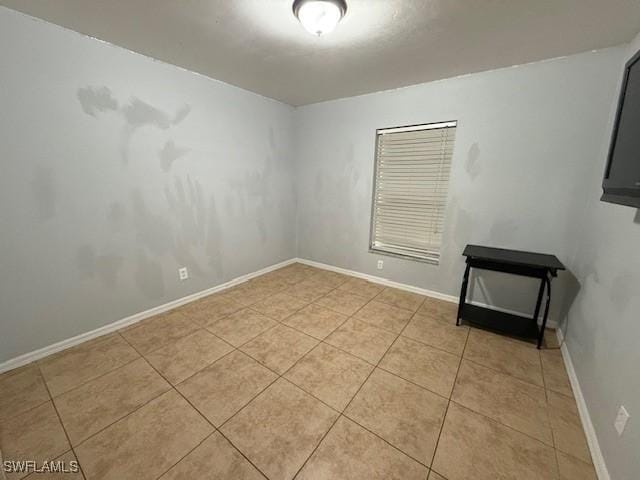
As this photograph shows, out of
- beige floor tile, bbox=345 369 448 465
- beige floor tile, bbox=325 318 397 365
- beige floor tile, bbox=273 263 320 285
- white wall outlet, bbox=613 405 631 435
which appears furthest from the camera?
beige floor tile, bbox=273 263 320 285

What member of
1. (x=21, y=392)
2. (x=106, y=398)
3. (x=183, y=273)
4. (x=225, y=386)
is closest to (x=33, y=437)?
(x=106, y=398)

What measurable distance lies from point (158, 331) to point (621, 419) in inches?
118

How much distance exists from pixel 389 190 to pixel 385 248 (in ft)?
2.48

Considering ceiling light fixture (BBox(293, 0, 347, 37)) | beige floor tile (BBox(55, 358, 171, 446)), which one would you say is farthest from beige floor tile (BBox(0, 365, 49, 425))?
ceiling light fixture (BBox(293, 0, 347, 37))

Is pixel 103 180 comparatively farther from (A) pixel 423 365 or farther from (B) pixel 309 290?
(A) pixel 423 365

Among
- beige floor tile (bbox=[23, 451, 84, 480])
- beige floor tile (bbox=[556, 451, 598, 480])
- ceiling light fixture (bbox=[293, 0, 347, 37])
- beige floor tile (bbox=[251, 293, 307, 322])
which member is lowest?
beige floor tile (bbox=[23, 451, 84, 480])

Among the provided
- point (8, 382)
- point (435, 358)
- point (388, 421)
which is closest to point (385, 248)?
point (435, 358)

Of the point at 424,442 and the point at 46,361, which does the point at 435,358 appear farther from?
the point at 46,361

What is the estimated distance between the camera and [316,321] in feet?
8.04

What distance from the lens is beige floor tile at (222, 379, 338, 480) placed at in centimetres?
122

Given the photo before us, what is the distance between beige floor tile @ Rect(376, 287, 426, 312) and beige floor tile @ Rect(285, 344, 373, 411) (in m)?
1.06

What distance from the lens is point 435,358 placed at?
1.95 metres

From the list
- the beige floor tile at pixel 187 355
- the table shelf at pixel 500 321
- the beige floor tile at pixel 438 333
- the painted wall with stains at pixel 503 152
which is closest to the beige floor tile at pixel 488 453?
the beige floor tile at pixel 438 333

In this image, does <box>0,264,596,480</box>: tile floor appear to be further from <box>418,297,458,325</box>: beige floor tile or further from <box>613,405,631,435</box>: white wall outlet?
<box>613,405,631,435</box>: white wall outlet
